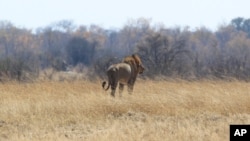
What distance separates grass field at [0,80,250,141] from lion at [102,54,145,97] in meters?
1.35

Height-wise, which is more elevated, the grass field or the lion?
the lion

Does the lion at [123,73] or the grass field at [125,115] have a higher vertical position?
the lion at [123,73]

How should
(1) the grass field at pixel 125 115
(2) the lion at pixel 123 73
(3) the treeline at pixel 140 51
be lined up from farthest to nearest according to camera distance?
(3) the treeline at pixel 140 51 < (2) the lion at pixel 123 73 < (1) the grass field at pixel 125 115

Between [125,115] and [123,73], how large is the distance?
5.05m

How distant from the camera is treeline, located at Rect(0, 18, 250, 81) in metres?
26.1

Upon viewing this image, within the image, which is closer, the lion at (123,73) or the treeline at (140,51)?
the lion at (123,73)

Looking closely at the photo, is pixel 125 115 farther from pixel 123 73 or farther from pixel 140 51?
pixel 140 51

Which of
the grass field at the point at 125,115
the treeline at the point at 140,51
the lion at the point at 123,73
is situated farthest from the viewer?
the treeline at the point at 140,51

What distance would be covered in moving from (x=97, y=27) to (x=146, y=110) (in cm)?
11085

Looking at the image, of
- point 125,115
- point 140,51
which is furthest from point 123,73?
point 140,51

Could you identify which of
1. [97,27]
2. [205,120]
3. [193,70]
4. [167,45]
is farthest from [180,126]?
[97,27]

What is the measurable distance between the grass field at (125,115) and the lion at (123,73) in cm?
135

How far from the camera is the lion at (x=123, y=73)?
15789 mm

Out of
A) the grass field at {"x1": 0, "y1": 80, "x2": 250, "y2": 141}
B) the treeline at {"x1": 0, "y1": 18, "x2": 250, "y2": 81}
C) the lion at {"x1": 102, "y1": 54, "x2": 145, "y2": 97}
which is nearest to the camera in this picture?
the grass field at {"x1": 0, "y1": 80, "x2": 250, "y2": 141}
